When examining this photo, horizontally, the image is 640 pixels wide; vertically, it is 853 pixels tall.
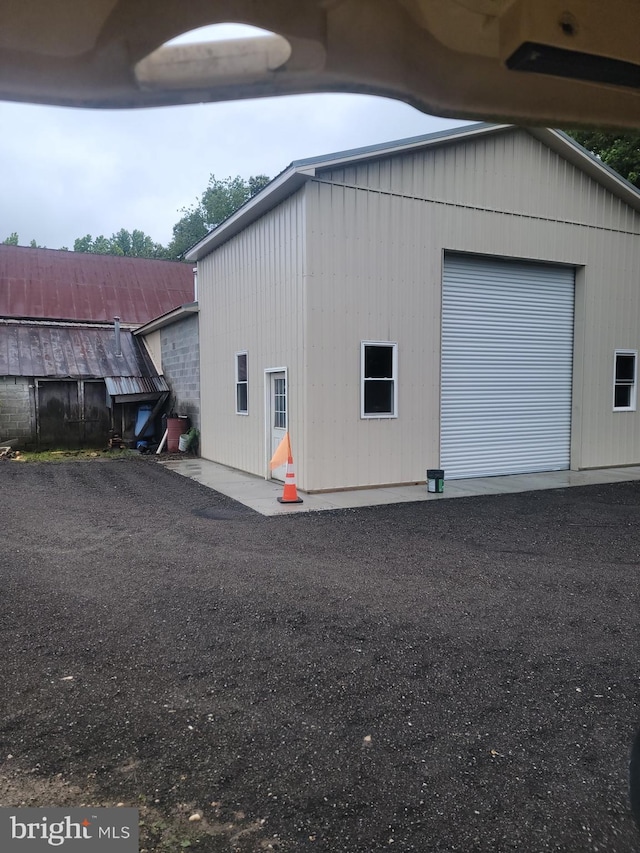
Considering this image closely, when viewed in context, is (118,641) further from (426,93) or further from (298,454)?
(298,454)

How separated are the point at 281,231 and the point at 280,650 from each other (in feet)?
27.6

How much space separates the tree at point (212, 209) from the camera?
160 feet

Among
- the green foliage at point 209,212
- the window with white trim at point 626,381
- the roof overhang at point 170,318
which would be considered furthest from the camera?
the green foliage at point 209,212

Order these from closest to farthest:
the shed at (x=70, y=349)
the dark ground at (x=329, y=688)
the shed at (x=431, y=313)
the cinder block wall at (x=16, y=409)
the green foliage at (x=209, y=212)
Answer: the dark ground at (x=329, y=688) → the shed at (x=431, y=313) → the cinder block wall at (x=16, y=409) → the shed at (x=70, y=349) → the green foliage at (x=209, y=212)

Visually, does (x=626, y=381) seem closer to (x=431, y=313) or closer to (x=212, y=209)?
(x=431, y=313)

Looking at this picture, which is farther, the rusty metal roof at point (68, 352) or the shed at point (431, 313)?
the rusty metal roof at point (68, 352)

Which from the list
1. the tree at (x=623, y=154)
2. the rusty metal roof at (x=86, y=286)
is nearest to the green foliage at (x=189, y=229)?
the rusty metal roof at (x=86, y=286)

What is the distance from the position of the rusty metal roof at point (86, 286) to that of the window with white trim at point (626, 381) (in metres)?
16.6

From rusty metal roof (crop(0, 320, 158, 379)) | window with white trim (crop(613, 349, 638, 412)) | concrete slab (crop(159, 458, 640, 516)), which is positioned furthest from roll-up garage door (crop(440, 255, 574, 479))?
rusty metal roof (crop(0, 320, 158, 379))

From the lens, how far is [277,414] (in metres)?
11.3

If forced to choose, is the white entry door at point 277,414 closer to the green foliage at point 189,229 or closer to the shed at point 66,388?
the shed at point 66,388

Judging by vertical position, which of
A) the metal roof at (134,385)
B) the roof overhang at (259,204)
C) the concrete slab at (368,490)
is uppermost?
the roof overhang at (259,204)

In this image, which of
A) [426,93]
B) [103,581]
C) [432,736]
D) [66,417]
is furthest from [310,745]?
[66,417]

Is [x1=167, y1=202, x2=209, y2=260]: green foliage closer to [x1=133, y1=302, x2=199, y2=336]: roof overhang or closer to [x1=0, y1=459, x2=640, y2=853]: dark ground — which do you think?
[x1=133, y1=302, x2=199, y2=336]: roof overhang
